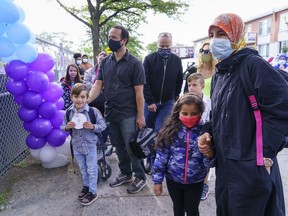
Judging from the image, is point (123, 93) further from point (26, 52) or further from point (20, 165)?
point (20, 165)

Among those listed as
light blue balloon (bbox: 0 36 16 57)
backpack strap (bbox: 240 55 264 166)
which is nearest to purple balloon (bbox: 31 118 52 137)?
light blue balloon (bbox: 0 36 16 57)

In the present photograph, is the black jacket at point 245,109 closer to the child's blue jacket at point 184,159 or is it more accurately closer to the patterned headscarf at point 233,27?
the patterned headscarf at point 233,27

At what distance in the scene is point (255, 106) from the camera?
1.55m

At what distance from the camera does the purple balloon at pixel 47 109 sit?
150 inches

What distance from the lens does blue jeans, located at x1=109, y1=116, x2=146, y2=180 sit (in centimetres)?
332

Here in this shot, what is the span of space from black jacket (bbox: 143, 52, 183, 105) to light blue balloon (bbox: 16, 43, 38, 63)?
1568 millimetres

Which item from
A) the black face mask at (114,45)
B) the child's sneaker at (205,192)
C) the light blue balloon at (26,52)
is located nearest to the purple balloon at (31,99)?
the light blue balloon at (26,52)

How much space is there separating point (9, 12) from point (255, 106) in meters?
2.87

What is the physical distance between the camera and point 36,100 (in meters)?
3.68

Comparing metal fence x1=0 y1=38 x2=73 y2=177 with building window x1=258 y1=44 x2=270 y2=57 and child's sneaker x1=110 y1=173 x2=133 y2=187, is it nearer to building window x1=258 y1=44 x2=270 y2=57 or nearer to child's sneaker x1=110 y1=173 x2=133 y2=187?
child's sneaker x1=110 y1=173 x2=133 y2=187

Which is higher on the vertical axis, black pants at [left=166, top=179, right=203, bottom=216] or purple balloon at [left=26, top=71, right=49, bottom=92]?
purple balloon at [left=26, top=71, right=49, bottom=92]

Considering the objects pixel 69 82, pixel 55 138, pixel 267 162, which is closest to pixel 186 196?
pixel 267 162

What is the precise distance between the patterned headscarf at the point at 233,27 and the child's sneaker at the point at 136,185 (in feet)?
Result: 7.53

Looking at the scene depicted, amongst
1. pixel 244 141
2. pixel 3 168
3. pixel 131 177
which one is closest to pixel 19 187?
pixel 3 168
